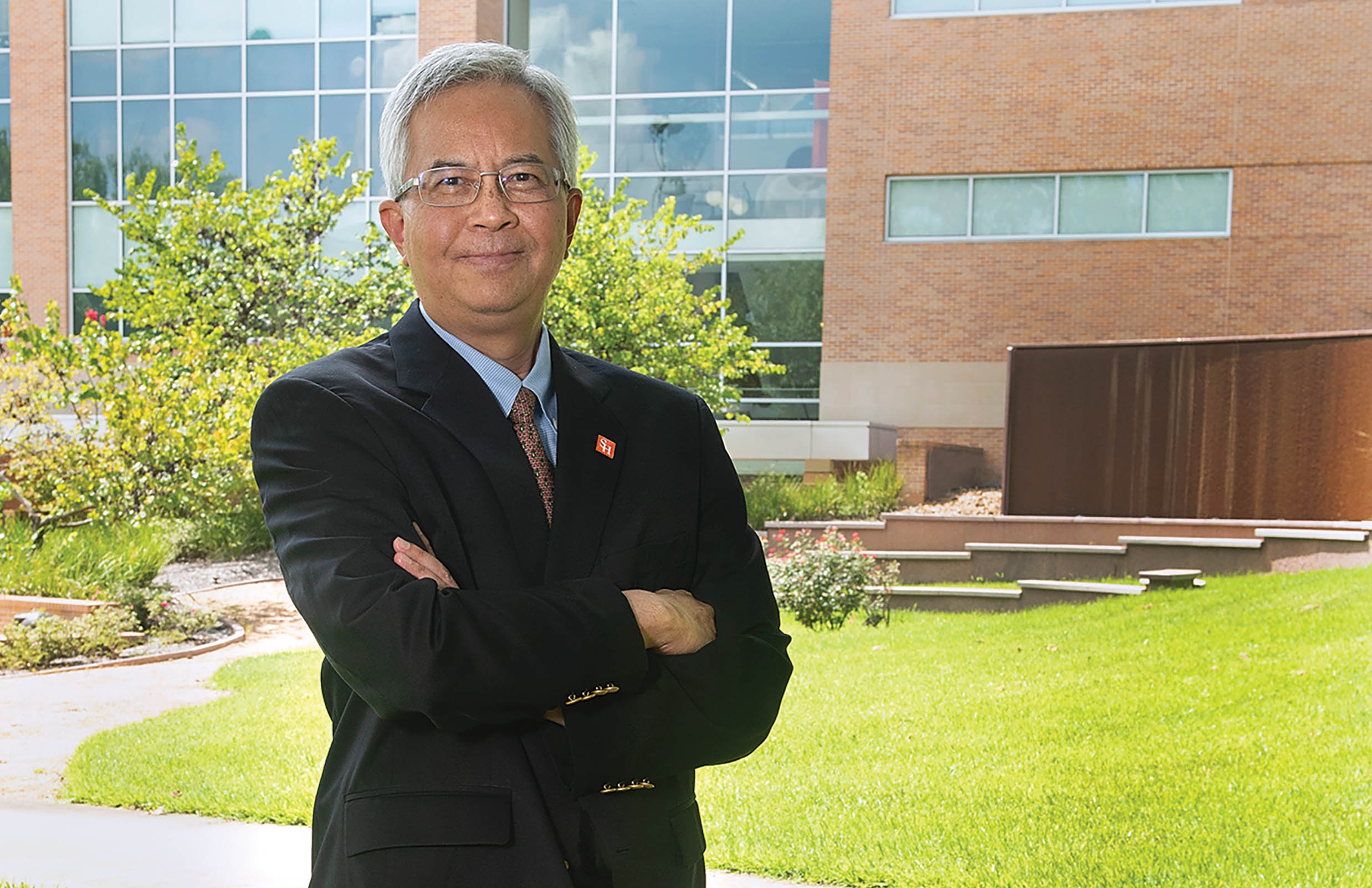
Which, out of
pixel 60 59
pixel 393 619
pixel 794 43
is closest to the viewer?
pixel 393 619

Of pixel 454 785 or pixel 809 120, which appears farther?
pixel 809 120

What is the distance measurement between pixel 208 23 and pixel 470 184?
11.7 meters

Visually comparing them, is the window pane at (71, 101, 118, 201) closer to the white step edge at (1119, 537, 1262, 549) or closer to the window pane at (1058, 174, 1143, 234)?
the white step edge at (1119, 537, 1262, 549)

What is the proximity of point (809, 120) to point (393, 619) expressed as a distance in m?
14.0

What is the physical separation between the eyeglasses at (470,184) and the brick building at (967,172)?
1156 centimetres

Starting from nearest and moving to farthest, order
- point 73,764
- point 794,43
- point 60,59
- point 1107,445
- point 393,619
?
point 393,619 < point 73,764 < point 1107,445 < point 60,59 < point 794,43

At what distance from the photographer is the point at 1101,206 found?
14.2 meters

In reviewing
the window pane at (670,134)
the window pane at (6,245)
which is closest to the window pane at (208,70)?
the window pane at (6,245)

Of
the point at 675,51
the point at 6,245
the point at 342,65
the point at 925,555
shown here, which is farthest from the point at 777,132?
the point at 6,245

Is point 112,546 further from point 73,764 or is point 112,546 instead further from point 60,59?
point 60,59

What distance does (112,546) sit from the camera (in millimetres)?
8547

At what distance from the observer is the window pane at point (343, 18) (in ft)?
36.3

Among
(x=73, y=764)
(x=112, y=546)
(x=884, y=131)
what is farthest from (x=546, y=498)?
(x=884, y=131)

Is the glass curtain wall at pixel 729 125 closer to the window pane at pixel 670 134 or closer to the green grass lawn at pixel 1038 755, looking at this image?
the window pane at pixel 670 134
